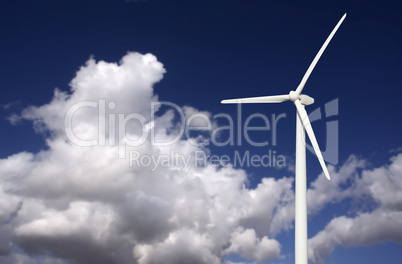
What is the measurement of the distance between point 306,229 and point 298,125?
49.4 feet

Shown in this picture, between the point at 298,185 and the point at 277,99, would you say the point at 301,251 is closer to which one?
the point at 298,185

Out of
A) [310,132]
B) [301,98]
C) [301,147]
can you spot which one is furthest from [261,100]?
[301,147]

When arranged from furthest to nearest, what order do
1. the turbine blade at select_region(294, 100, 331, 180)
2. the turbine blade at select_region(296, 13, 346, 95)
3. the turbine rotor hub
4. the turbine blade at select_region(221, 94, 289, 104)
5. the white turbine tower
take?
the turbine blade at select_region(221, 94, 289, 104), the turbine blade at select_region(296, 13, 346, 95), the turbine rotor hub, the turbine blade at select_region(294, 100, 331, 180), the white turbine tower

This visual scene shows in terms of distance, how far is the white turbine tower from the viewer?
169ft

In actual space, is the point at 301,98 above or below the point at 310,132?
above

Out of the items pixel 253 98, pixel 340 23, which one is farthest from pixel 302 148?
pixel 340 23

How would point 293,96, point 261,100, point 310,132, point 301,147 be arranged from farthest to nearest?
point 261,100 → point 293,96 → point 310,132 → point 301,147

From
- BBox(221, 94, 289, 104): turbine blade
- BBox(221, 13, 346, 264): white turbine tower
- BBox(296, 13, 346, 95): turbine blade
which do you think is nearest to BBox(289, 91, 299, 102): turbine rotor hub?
BBox(221, 13, 346, 264): white turbine tower

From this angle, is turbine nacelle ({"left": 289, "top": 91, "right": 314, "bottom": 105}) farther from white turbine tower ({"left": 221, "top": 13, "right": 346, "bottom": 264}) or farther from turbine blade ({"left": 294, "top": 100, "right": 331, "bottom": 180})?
turbine blade ({"left": 294, "top": 100, "right": 331, "bottom": 180})

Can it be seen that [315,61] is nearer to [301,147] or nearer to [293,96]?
[293,96]

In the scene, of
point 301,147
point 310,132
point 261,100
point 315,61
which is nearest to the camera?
point 301,147

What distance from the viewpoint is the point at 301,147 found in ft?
185

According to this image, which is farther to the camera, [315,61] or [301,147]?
[315,61]

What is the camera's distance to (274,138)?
67750 mm
